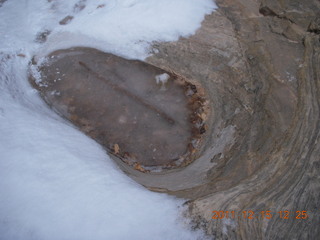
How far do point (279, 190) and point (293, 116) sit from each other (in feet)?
1.37

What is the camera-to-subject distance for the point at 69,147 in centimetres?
160

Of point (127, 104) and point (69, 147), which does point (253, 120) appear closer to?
point (127, 104)

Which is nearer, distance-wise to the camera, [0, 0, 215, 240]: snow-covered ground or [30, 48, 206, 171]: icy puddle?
[0, 0, 215, 240]: snow-covered ground

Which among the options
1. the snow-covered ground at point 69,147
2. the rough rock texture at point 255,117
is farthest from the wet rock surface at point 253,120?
the snow-covered ground at point 69,147

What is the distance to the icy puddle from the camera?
176cm

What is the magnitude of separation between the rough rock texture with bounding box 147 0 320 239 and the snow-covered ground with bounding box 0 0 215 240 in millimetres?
126

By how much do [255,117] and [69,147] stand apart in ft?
3.31

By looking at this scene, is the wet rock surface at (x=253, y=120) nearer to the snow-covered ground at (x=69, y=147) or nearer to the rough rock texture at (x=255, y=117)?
the rough rock texture at (x=255, y=117)

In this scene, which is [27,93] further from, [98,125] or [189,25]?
[189,25]

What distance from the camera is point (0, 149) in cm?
147

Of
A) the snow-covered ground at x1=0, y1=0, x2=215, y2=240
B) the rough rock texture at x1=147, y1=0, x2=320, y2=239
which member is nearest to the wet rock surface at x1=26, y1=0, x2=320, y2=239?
the rough rock texture at x1=147, y1=0, x2=320, y2=239
